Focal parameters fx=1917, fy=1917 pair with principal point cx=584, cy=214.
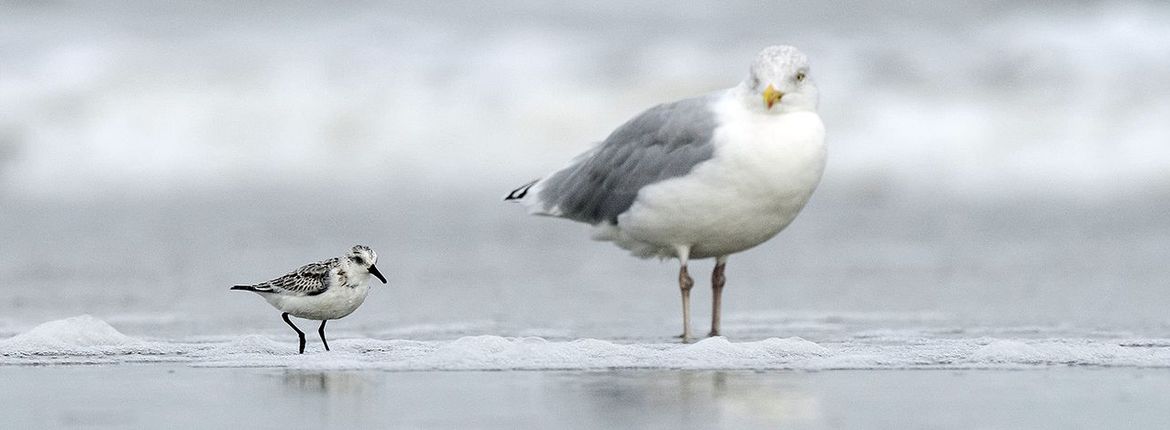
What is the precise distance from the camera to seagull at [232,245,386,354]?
22.9ft

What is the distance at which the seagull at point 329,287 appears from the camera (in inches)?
274

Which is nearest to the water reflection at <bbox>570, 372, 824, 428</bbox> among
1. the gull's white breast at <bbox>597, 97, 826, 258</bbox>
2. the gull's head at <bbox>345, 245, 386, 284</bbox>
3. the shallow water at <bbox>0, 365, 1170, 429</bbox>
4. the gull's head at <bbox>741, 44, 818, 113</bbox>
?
the shallow water at <bbox>0, 365, 1170, 429</bbox>

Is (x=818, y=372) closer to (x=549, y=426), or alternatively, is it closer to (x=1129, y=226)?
(x=549, y=426)

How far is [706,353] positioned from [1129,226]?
7978mm

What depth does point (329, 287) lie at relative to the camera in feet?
22.8

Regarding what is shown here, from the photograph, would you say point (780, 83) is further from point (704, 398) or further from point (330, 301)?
point (704, 398)

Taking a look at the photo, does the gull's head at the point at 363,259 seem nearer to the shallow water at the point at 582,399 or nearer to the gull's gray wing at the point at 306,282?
the gull's gray wing at the point at 306,282

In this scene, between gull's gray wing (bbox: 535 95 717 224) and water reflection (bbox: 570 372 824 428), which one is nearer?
water reflection (bbox: 570 372 824 428)

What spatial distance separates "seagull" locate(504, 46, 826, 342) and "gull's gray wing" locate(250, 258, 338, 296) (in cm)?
165

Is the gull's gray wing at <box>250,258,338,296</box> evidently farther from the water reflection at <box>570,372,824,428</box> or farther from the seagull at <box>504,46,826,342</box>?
the seagull at <box>504,46,826,342</box>

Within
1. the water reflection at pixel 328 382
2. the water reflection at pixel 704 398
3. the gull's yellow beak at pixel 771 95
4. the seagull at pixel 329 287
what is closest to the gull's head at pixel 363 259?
the seagull at pixel 329 287

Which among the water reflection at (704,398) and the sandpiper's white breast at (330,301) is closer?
the water reflection at (704,398)

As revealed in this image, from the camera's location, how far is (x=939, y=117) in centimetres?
1822

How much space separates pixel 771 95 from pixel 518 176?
9236 millimetres
